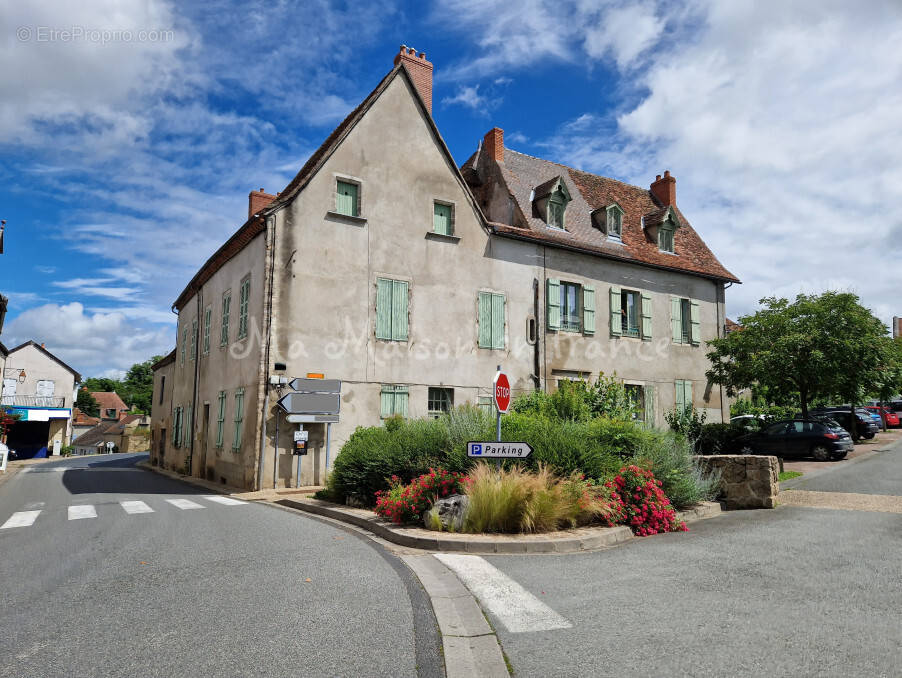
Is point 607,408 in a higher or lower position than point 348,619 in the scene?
higher

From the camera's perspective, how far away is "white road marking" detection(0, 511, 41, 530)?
978 cm

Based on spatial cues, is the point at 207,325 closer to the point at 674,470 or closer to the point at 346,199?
the point at 346,199

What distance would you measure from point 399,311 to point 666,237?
11.9 m

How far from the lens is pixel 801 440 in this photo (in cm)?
1959

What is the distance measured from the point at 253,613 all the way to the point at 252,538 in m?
3.43

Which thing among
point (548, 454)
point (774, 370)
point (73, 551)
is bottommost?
point (73, 551)

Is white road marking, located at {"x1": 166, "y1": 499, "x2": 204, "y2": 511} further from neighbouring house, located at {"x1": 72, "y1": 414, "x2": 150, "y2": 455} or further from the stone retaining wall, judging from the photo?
neighbouring house, located at {"x1": 72, "y1": 414, "x2": 150, "y2": 455}

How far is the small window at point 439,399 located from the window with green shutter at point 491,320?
1.70m

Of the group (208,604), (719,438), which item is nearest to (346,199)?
(208,604)

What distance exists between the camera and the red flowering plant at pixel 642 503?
8539 millimetres

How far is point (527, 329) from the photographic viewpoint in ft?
62.8

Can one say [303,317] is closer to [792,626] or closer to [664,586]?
[664,586]

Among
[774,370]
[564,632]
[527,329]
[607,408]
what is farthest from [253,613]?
[774,370]

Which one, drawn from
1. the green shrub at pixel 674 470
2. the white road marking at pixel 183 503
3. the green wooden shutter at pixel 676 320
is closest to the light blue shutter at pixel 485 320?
the green wooden shutter at pixel 676 320
